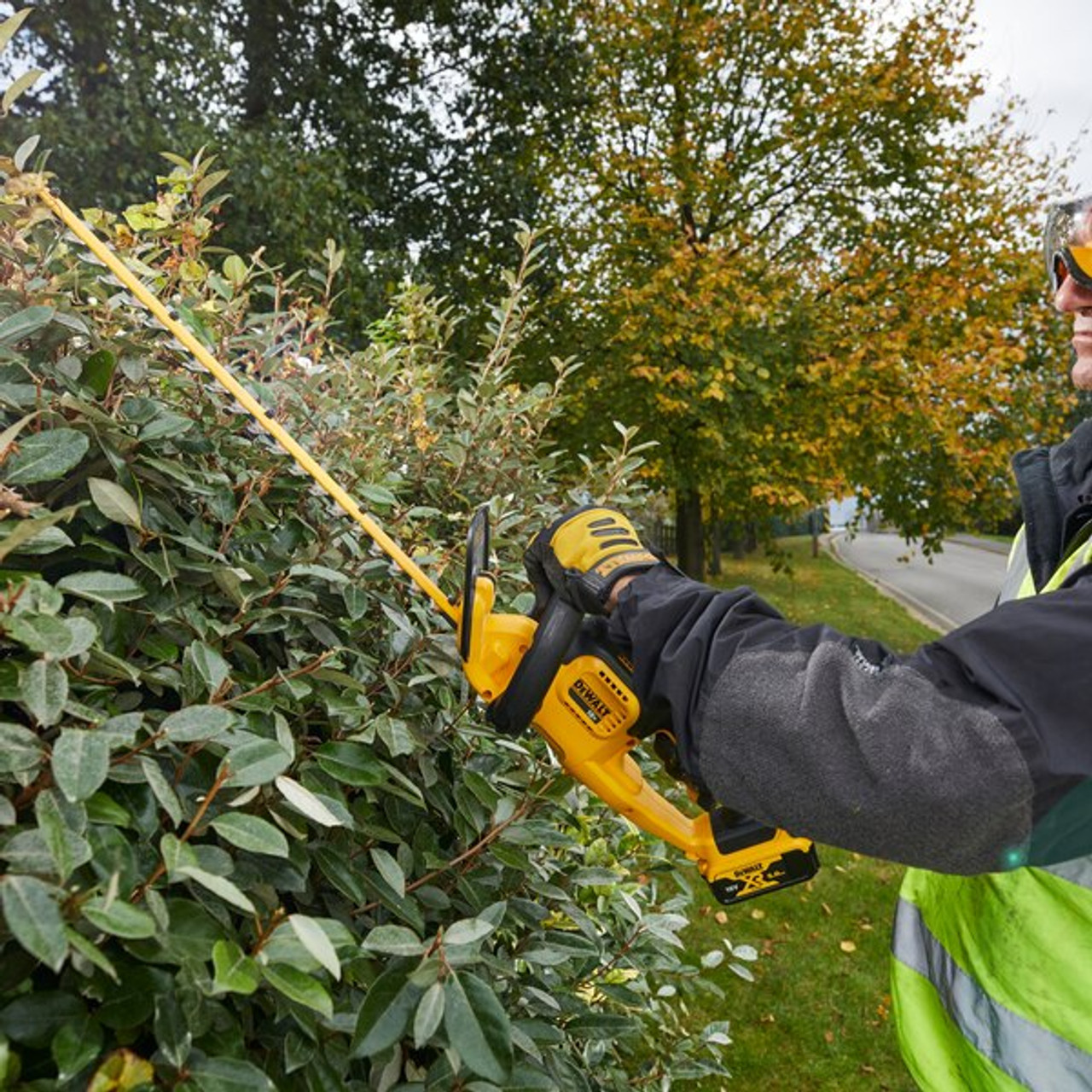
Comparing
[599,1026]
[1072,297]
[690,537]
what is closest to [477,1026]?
[599,1026]

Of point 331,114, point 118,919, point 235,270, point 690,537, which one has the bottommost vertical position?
point 690,537

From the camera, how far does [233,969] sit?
81 centimetres

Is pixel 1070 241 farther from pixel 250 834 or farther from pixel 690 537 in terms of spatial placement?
pixel 690 537

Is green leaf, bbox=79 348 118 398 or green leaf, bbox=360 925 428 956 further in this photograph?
green leaf, bbox=79 348 118 398

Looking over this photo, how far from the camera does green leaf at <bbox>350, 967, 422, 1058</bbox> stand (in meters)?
A: 0.97

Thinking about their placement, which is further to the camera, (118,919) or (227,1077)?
(227,1077)

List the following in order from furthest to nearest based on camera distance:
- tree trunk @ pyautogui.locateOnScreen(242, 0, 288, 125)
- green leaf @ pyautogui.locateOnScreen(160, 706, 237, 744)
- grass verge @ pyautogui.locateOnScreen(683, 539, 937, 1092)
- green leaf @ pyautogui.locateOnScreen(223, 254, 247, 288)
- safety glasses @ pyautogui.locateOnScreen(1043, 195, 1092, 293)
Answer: tree trunk @ pyautogui.locateOnScreen(242, 0, 288, 125) → grass verge @ pyautogui.locateOnScreen(683, 539, 937, 1092) → green leaf @ pyautogui.locateOnScreen(223, 254, 247, 288) → safety glasses @ pyautogui.locateOnScreen(1043, 195, 1092, 293) → green leaf @ pyautogui.locateOnScreen(160, 706, 237, 744)

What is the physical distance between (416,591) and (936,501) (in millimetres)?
9368

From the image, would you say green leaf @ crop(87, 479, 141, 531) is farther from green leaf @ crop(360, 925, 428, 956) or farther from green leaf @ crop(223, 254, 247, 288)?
green leaf @ crop(223, 254, 247, 288)

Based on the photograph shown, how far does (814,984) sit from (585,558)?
3.52m

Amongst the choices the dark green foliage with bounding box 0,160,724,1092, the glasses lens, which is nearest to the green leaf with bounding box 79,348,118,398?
the dark green foliage with bounding box 0,160,724,1092

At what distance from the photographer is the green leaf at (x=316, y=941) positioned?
0.81 meters

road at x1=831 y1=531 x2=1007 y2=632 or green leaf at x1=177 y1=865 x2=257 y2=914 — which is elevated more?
green leaf at x1=177 y1=865 x2=257 y2=914

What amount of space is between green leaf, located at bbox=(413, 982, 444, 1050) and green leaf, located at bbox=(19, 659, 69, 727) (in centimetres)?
48
